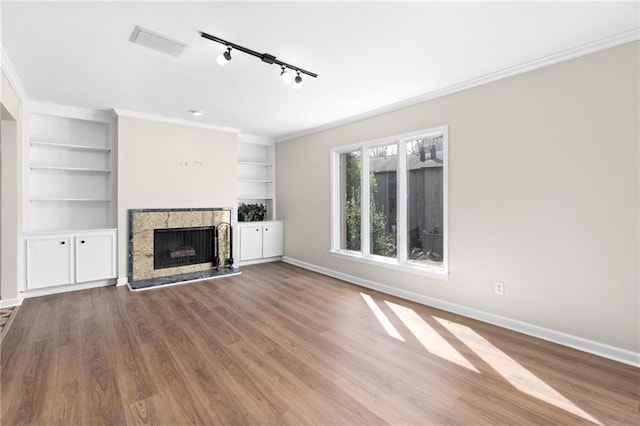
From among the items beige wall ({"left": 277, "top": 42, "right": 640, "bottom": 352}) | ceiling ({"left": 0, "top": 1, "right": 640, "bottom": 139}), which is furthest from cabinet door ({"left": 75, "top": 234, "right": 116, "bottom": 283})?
beige wall ({"left": 277, "top": 42, "right": 640, "bottom": 352})

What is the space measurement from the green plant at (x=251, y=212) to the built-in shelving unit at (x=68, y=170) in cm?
217

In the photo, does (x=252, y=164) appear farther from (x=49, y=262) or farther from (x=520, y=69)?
(x=520, y=69)

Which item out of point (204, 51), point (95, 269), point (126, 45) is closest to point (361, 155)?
point (204, 51)

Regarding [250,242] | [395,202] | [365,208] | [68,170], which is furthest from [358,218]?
[68,170]

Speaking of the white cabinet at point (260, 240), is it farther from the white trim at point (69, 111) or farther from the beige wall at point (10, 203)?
the beige wall at point (10, 203)

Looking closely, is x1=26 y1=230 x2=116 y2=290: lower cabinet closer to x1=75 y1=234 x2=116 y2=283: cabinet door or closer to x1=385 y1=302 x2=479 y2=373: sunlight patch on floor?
x1=75 y1=234 x2=116 y2=283: cabinet door

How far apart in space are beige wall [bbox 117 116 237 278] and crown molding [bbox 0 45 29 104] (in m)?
1.02

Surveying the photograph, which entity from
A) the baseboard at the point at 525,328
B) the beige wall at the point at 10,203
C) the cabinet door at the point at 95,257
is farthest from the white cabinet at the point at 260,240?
the beige wall at the point at 10,203

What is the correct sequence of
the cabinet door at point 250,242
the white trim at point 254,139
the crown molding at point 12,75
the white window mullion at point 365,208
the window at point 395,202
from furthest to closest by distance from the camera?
1. the white trim at point 254,139
2. the cabinet door at point 250,242
3. the white window mullion at point 365,208
4. the window at point 395,202
5. the crown molding at point 12,75

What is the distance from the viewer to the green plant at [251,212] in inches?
244

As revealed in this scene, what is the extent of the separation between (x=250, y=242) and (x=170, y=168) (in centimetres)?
194

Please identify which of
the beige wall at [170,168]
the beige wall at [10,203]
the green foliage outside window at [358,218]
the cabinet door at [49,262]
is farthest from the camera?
the beige wall at [170,168]

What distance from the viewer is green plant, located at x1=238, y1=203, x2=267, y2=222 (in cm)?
620

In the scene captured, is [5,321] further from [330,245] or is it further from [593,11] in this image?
[593,11]
